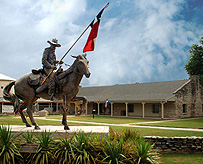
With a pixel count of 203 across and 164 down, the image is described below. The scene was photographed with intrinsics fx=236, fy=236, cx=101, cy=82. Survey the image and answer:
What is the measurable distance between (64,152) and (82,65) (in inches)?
111

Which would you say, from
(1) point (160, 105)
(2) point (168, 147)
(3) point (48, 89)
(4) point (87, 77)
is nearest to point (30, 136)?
(3) point (48, 89)

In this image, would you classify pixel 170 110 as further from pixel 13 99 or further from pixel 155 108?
pixel 13 99

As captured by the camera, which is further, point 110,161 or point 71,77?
point 71,77

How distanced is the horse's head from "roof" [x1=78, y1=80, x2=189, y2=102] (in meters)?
21.6

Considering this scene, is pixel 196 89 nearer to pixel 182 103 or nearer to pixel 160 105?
pixel 182 103

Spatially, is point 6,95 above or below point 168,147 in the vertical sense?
above

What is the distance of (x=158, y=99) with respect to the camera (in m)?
28.4

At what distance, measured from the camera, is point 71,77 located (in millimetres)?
8070

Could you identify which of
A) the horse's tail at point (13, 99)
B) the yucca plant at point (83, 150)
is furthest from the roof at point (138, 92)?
the yucca plant at point (83, 150)

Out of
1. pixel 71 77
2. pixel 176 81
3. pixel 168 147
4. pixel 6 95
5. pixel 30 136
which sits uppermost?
pixel 176 81

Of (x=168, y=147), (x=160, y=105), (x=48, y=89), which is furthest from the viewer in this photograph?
(x=160, y=105)

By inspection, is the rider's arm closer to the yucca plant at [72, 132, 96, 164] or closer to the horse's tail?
the horse's tail

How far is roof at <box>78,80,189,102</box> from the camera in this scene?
30087 millimetres

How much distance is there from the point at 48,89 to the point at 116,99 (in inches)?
990
